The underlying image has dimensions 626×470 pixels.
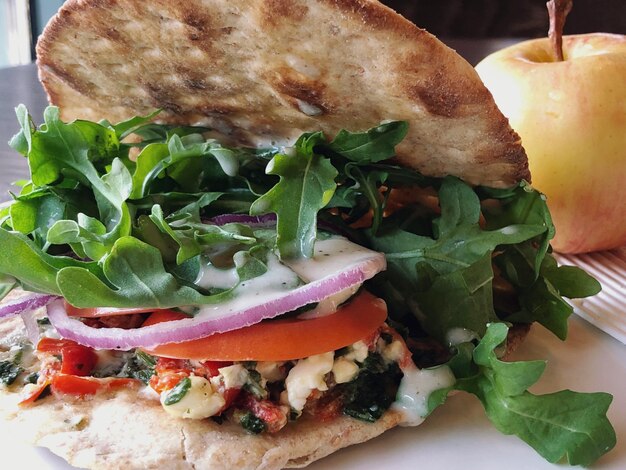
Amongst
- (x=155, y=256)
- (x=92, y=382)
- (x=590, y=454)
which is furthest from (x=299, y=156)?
(x=590, y=454)

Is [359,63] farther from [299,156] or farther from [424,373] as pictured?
[424,373]

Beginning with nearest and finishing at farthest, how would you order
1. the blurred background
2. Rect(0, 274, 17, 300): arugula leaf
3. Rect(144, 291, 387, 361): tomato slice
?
Rect(144, 291, 387, 361): tomato slice < Rect(0, 274, 17, 300): arugula leaf < the blurred background

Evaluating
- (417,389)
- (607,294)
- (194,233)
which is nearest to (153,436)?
(194,233)

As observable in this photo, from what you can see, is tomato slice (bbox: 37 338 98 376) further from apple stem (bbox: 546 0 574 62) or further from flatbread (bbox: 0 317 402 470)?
apple stem (bbox: 546 0 574 62)

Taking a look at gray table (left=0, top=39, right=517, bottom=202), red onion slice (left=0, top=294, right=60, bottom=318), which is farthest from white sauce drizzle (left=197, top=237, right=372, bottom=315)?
gray table (left=0, top=39, right=517, bottom=202)

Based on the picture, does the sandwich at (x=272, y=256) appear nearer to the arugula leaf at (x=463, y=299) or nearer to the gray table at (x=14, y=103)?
the arugula leaf at (x=463, y=299)

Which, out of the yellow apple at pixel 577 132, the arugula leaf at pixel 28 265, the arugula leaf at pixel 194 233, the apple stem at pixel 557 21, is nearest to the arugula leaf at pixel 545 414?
the arugula leaf at pixel 194 233
